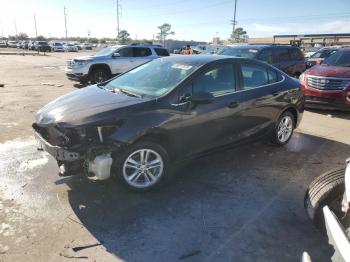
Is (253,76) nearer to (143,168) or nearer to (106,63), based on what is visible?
(143,168)

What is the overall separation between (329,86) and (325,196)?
6.99 m

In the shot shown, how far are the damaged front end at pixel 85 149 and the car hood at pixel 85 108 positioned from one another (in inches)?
4.0

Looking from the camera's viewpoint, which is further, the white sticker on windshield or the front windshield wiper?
the white sticker on windshield

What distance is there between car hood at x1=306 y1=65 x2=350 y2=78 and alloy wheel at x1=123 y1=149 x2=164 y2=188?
23.0 ft

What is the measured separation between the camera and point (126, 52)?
1412 centimetres

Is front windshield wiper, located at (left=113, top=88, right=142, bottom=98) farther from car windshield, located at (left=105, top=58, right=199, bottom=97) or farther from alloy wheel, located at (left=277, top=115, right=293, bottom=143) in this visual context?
alloy wheel, located at (left=277, top=115, right=293, bottom=143)

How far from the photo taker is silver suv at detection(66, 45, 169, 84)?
12766mm

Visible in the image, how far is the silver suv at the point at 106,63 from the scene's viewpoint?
12.8 metres

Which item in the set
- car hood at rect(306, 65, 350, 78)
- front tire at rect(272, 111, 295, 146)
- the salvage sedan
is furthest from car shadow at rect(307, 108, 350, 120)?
the salvage sedan

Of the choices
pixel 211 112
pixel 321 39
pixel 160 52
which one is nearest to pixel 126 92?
pixel 211 112

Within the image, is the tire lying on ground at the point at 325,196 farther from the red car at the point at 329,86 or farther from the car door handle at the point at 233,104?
the red car at the point at 329,86

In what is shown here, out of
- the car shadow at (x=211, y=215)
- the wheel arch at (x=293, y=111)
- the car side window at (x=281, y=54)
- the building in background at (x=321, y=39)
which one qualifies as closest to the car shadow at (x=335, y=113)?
the car side window at (x=281, y=54)

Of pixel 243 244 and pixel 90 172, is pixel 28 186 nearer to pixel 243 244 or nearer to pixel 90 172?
pixel 90 172

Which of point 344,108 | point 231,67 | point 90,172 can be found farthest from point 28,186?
point 344,108
